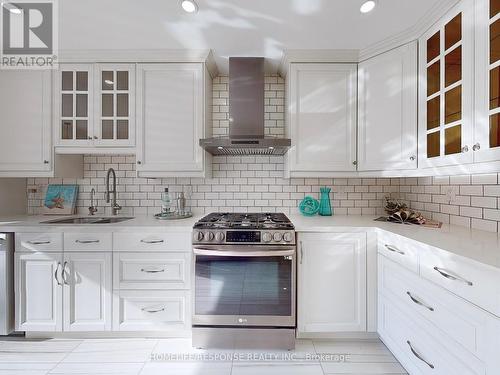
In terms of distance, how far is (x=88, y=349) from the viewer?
1931 millimetres

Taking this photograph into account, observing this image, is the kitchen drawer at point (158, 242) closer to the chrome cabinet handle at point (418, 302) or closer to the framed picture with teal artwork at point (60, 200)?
the framed picture with teal artwork at point (60, 200)

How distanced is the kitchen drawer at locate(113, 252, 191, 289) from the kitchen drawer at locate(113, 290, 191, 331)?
0.06 metres

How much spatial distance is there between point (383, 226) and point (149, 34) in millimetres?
2370

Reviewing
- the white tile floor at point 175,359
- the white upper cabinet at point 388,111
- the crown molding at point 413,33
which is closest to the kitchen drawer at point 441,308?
the white tile floor at point 175,359

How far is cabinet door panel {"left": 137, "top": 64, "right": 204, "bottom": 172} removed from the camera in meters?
2.27

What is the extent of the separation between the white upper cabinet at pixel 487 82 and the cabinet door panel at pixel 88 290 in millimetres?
2545

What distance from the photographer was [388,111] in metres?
2.07

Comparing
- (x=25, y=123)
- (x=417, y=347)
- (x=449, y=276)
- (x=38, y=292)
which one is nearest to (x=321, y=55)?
(x=449, y=276)

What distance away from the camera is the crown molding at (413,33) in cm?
164

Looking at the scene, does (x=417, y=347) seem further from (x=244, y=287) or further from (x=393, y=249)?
(x=244, y=287)

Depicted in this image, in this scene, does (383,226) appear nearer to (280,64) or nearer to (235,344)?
(235,344)

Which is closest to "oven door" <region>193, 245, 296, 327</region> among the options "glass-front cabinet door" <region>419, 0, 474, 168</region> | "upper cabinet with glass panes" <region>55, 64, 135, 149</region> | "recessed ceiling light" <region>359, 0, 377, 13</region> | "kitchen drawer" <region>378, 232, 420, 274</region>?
"kitchen drawer" <region>378, 232, 420, 274</region>

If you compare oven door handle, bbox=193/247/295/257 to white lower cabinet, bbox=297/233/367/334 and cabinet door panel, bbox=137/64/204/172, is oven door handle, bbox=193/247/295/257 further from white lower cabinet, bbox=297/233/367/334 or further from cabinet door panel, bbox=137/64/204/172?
cabinet door panel, bbox=137/64/204/172

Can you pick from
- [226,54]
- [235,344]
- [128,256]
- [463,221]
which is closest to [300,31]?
[226,54]
